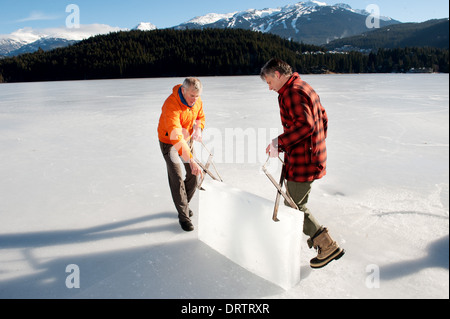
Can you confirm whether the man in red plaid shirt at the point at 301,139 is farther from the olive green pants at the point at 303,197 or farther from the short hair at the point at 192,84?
the short hair at the point at 192,84

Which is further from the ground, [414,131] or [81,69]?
[81,69]

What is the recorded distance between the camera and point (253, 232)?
2037 millimetres

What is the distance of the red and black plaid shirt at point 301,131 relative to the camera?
184cm

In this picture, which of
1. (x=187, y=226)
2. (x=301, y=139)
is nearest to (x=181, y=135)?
(x=187, y=226)

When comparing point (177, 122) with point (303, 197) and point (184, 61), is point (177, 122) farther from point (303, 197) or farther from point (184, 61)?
point (184, 61)

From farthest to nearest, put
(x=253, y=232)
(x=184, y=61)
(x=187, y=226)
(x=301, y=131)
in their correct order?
(x=184, y=61) < (x=187, y=226) < (x=253, y=232) < (x=301, y=131)

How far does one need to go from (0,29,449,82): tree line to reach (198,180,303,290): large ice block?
68.1 meters

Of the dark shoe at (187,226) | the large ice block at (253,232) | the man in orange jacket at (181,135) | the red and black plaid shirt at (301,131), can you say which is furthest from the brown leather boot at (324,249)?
the dark shoe at (187,226)

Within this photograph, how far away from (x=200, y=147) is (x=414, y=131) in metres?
4.06

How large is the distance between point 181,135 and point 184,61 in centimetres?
7469

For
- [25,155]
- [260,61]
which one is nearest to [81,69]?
[260,61]

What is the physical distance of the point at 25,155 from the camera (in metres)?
4.91
